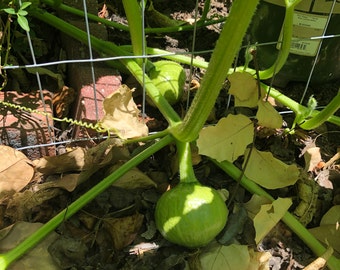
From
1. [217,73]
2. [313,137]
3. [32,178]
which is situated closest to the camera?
[217,73]

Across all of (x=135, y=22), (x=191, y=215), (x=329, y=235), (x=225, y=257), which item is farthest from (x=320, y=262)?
(x=135, y=22)

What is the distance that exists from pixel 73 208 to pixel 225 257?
39 cm

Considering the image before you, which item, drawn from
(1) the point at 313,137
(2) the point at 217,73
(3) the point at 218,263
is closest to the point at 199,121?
(2) the point at 217,73

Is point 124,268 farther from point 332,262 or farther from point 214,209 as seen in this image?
point 332,262

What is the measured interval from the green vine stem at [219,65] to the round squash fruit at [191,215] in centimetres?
15

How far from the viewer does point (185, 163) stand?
134cm

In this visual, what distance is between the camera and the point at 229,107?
169cm

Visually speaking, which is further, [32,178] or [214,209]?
[32,178]

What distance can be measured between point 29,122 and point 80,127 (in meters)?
0.15

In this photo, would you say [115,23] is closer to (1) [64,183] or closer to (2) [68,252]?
(1) [64,183]

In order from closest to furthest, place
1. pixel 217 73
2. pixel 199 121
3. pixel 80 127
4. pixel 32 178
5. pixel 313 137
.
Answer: pixel 217 73, pixel 199 121, pixel 32 178, pixel 80 127, pixel 313 137

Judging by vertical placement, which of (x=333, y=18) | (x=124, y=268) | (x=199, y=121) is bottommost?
(x=124, y=268)

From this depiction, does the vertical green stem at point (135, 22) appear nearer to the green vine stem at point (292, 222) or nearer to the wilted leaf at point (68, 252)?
the green vine stem at point (292, 222)

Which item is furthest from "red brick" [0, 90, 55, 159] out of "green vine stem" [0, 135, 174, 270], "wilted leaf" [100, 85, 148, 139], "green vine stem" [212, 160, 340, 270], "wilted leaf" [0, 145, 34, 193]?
"green vine stem" [212, 160, 340, 270]
